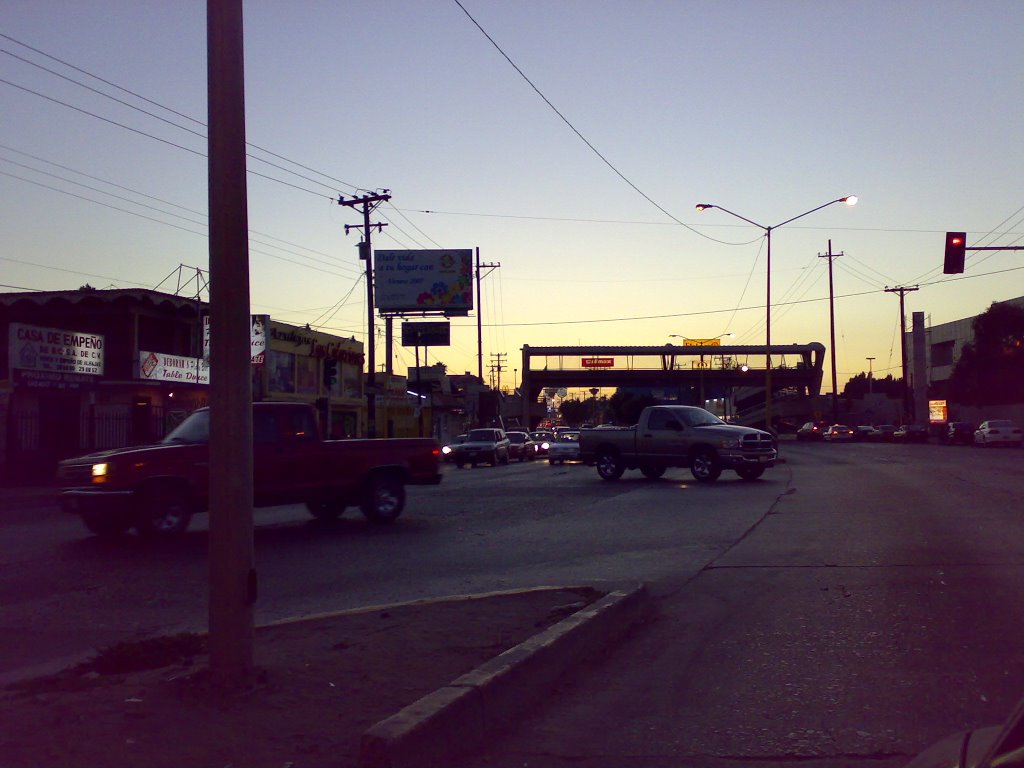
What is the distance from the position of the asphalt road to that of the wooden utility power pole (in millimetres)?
1600

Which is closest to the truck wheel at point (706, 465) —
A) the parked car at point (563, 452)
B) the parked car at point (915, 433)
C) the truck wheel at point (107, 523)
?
the truck wheel at point (107, 523)

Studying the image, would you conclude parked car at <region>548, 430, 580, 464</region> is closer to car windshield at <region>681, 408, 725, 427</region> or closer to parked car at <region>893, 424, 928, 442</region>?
car windshield at <region>681, 408, 725, 427</region>

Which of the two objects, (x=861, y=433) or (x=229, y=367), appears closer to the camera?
(x=229, y=367)

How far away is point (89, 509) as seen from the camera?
12.9m

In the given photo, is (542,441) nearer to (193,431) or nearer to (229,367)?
(193,431)

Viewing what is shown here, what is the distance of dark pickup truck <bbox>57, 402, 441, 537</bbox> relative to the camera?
13.0m

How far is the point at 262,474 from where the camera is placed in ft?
46.9

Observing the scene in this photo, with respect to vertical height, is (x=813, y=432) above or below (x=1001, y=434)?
below

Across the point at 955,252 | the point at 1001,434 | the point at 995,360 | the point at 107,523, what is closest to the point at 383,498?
the point at 107,523

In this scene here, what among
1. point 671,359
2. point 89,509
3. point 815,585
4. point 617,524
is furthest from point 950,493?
point 671,359

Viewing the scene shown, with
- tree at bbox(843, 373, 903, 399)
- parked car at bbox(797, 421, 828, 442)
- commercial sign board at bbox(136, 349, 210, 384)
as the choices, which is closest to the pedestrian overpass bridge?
parked car at bbox(797, 421, 828, 442)

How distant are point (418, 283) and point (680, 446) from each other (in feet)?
101

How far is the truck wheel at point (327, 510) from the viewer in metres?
16.5

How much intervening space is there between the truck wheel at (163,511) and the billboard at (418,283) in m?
40.9
